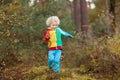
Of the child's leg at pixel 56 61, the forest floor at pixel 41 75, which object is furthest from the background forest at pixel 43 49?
the child's leg at pixel 56 61

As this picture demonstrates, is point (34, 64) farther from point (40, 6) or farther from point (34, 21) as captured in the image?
point (40, 6)

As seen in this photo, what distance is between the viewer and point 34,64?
13977 millimetres

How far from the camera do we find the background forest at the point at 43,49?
1139 centimetres

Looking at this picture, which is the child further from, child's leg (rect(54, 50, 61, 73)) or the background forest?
the background forest

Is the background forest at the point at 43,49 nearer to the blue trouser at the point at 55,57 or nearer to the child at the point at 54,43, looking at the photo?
the blue trouser at the point at 55,57

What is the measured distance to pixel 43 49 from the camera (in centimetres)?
1588

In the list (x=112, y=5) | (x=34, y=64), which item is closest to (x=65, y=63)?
(x=34, y=64)

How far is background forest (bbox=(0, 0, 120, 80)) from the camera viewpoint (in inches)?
448

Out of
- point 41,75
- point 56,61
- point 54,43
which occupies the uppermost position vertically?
point 54,43

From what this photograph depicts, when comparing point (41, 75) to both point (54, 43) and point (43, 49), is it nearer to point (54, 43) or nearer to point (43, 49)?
point (54, 43)

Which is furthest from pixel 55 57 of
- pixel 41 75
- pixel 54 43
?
pixel 41 75

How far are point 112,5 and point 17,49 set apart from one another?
10025mm

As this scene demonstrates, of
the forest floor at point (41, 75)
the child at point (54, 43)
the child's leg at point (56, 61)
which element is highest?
the child at point (54, 43)

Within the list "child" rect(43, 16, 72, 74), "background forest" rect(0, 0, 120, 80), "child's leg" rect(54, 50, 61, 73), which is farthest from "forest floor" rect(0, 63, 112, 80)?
"child" rect(43, 16, 72, 74)
